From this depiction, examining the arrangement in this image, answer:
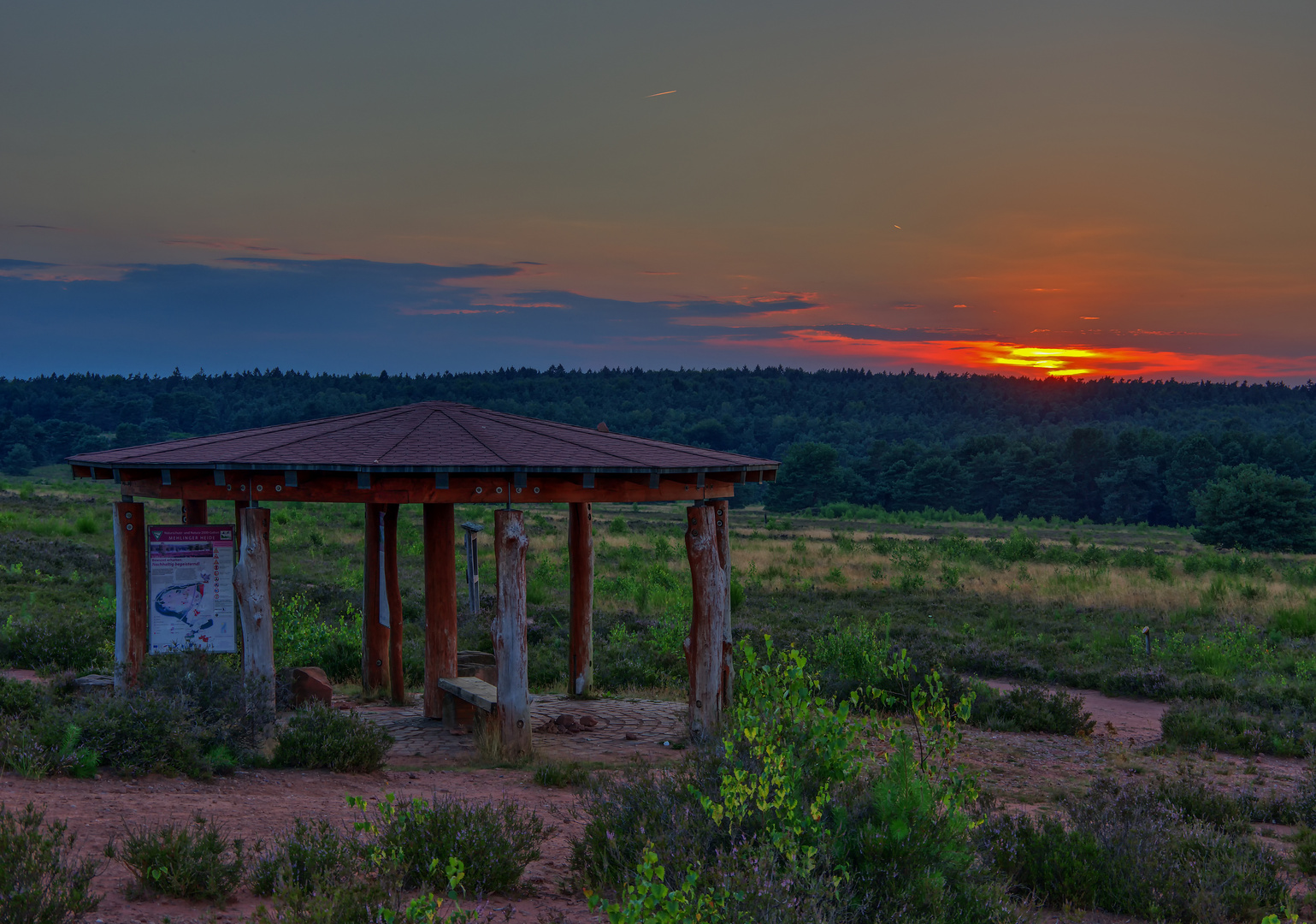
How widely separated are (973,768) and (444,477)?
5506 mm

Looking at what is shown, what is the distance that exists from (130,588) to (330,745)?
311 cm

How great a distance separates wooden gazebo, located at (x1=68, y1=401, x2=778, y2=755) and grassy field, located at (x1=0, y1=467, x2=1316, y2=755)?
8.93ft

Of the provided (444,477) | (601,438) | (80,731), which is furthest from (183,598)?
(601,438)

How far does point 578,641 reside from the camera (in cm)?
1188

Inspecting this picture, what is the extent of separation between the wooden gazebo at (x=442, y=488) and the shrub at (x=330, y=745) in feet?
3.39

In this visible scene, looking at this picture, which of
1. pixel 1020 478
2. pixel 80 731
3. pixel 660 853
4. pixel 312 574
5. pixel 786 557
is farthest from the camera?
pixel 1020 478

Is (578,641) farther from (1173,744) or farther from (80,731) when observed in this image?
(1173,744)

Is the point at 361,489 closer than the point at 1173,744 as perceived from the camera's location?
Yes

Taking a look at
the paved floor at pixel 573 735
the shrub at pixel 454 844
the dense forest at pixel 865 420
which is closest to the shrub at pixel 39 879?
the shrub at pixel 454 844

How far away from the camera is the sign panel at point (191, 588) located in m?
8.66

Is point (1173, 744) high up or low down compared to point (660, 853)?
down

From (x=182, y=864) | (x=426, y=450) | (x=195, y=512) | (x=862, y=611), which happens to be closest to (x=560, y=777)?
(x=426, y=450)

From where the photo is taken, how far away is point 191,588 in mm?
8758

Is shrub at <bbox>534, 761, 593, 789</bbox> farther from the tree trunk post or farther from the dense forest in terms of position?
the dense forest
